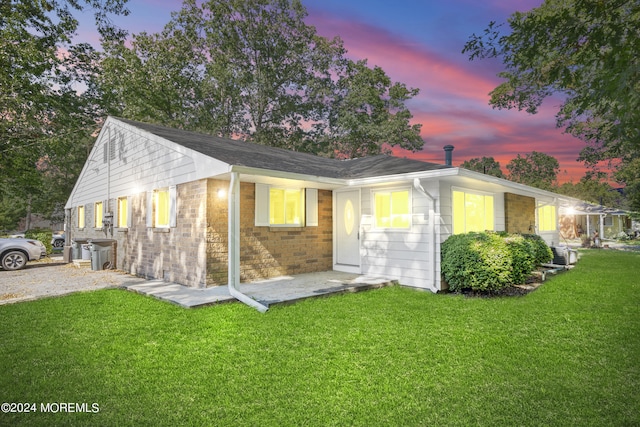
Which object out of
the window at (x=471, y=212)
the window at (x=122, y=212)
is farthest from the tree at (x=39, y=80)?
the window at (x=471, y=212)

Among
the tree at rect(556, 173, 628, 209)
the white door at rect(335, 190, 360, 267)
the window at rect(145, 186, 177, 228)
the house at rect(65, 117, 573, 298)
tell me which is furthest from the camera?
the tree at rect(556, 173, 628, 209)

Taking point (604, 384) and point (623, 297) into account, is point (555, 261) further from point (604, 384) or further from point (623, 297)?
point (604, 384)

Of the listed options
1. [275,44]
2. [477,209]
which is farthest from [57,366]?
[275,44]

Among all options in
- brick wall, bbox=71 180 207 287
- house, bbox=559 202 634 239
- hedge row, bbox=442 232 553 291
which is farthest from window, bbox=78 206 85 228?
house, bbox=559 202 634 239

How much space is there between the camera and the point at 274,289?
7098mm

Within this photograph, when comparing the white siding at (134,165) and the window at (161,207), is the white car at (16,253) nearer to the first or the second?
the white siding at (134,165)

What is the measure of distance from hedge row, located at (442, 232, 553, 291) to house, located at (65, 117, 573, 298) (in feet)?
0.98

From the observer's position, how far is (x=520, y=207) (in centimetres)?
1166

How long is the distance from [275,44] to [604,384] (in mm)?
26850

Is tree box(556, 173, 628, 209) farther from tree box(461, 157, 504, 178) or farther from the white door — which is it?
the white door

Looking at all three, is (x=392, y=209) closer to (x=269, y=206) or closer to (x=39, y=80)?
(x=269, y=206)

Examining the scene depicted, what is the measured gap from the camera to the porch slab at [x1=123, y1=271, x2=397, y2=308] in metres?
6.23

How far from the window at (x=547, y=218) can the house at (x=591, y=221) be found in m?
8.76

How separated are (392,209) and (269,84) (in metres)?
20.0
